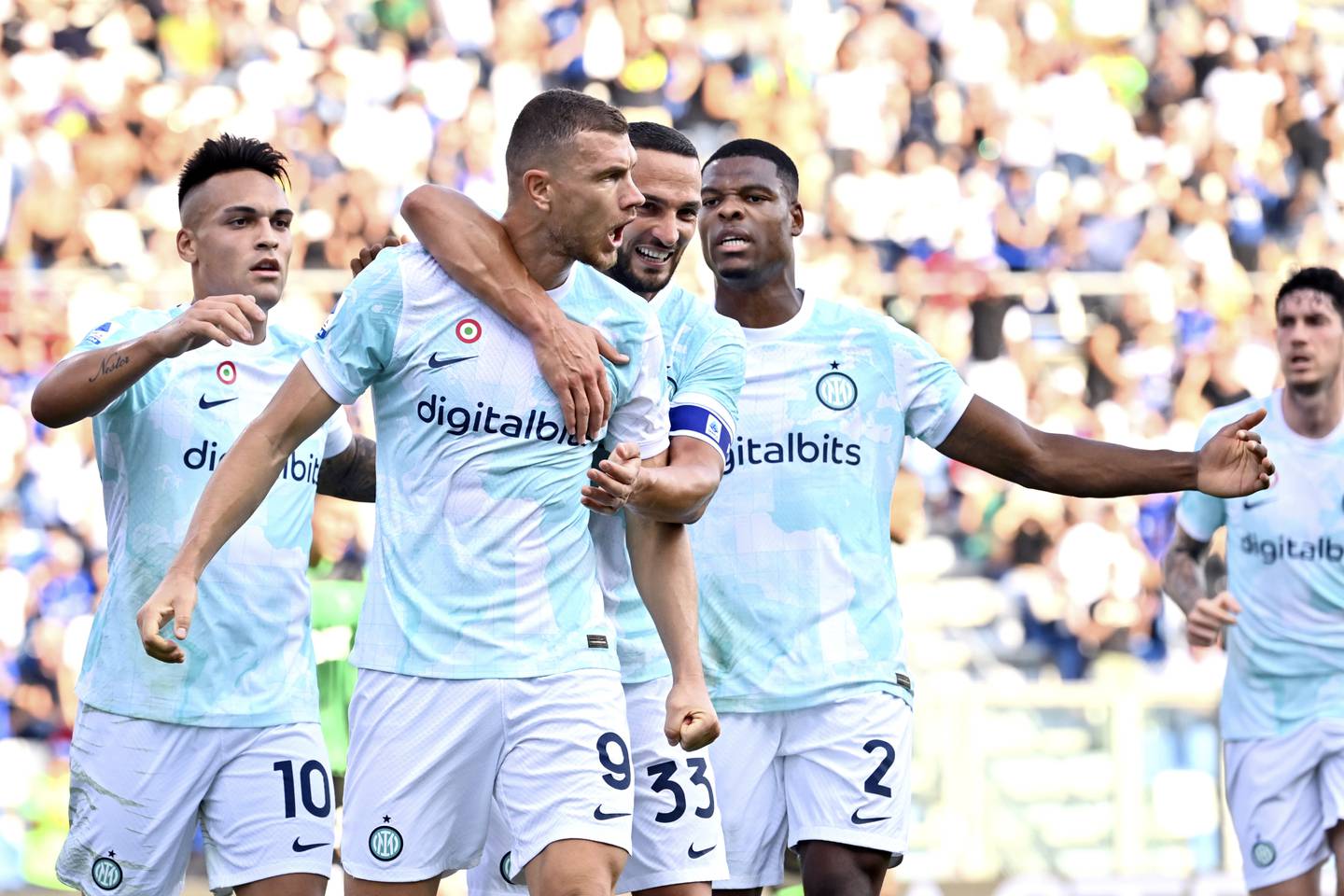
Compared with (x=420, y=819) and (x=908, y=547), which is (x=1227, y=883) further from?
(x=420, y=819)

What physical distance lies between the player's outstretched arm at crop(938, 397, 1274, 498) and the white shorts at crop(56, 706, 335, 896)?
2.11 m

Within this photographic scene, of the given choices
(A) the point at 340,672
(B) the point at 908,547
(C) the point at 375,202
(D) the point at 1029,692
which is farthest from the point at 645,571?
(C) the point at 375,202

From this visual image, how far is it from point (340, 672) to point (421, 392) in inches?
192

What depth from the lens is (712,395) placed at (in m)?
4.99

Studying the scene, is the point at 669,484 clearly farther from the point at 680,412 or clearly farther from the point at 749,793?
the point at 749,793

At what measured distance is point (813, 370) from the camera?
19.3 feet

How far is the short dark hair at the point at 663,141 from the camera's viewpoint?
216 inches

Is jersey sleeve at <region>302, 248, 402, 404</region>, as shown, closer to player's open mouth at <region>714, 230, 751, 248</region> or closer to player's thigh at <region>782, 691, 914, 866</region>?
player's open mouth at <region>714, 230, 751, 248</region>

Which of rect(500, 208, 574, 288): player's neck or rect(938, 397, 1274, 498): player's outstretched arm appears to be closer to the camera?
rect(500, 208, 574, 288): player's neck

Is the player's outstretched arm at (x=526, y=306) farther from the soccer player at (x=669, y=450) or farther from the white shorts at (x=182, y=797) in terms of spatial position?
the white shorts at (x=182, y=797)

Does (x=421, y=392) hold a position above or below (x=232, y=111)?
below

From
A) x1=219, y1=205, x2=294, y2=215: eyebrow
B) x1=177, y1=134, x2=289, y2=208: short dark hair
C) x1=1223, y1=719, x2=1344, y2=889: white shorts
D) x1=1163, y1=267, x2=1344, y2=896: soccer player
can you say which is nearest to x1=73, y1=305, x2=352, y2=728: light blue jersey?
x1=219, y1=205, x2=294, y2=215: eyebrow

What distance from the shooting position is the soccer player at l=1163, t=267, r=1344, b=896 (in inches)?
281

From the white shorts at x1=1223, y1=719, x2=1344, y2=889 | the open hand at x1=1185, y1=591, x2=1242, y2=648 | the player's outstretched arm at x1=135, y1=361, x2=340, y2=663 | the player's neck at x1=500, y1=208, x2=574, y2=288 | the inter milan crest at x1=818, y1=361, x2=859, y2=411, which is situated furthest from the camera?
the white shorts at x1=1223, y1=719, x2=1344, y2=889
